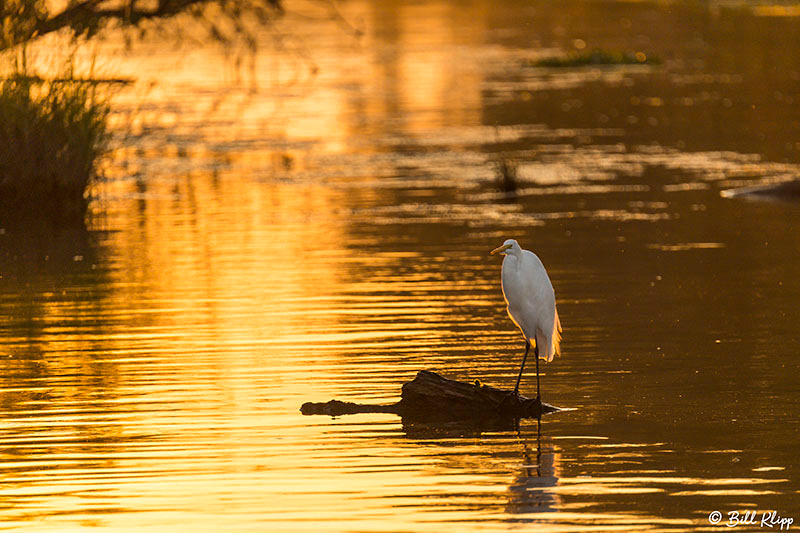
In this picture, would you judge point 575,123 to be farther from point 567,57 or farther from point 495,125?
point 567,57

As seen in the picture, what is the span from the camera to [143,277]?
63.3ft

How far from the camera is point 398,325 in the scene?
15.8 meters

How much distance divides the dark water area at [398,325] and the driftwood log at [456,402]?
0.15 metres

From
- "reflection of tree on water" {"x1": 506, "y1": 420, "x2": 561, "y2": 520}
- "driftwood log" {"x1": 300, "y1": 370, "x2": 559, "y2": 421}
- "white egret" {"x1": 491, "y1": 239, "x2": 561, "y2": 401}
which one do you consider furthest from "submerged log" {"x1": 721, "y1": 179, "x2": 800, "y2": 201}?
"reflection of tree on water" {"x1": 506, "y1": 420, "x2": 561, "y2": 520}

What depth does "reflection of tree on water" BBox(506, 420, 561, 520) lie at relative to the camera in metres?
9.81

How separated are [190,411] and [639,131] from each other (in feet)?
80.6

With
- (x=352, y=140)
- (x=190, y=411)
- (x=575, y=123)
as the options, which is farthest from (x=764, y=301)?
(x=575, y=123)

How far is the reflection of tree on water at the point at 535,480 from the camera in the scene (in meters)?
9.81

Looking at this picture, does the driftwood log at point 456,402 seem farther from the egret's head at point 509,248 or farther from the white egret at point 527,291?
the egret's head at point 509,248

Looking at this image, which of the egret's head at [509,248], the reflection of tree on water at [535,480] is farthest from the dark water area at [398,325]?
the egret's head at [509,248]

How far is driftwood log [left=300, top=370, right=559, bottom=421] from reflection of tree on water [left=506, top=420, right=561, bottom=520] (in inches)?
16.5

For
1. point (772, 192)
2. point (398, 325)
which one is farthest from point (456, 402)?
point (772, 192)

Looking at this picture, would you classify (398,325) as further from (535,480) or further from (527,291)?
(535,480)

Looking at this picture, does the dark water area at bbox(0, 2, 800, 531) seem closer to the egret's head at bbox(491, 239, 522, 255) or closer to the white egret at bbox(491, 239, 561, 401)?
the white egret at bbox(491, 239, 561, 401)
